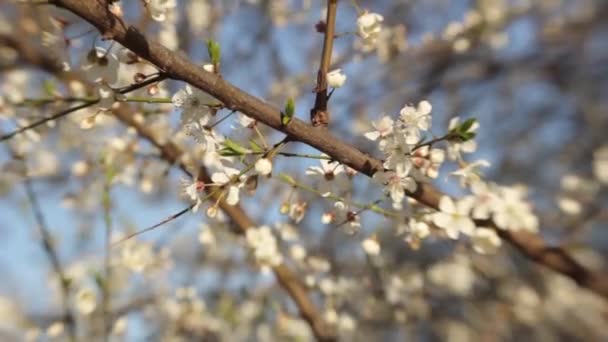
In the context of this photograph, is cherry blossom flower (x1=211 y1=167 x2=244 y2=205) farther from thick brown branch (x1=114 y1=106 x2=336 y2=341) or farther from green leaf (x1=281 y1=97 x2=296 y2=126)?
thick brown branch (x1=114 y1=106 x2=336 y2=341)

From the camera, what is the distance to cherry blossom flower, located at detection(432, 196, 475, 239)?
3.38 feet

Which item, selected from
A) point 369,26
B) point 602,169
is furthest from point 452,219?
point 602,169

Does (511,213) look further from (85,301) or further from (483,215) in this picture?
(85,301)

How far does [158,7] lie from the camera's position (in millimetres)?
833

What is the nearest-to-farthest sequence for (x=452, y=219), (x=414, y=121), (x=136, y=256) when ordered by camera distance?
(x=414, y=121), (x=452, y=219), (x=136, y=256)

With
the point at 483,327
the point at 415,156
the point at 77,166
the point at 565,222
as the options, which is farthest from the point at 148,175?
the point at 483,327

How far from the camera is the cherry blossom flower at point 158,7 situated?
0.83 metres

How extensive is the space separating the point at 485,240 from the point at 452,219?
16cm

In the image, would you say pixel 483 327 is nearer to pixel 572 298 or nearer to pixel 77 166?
pixel 572 298

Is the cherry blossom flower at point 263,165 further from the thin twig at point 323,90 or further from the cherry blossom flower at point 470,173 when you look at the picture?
the cherry blossom flower at point 470,173

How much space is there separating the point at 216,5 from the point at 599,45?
3.24 metres

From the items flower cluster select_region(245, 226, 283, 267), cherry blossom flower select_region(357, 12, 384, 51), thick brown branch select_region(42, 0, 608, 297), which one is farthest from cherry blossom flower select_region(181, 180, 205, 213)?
flower cluster select_region(245, 226, 283, 267)

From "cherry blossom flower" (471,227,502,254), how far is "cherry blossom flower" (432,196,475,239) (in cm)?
9

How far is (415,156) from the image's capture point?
0.93 m
